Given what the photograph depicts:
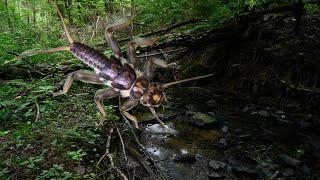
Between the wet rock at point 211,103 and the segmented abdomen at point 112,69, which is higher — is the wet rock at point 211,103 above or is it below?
below

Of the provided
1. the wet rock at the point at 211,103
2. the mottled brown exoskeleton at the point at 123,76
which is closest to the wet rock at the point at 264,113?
the wet rock at the point at 211,103

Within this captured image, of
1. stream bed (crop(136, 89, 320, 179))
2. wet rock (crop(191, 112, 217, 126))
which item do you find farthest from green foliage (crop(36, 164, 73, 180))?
wet rock (crop(191, 112, 217, 126))

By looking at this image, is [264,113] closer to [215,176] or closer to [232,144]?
[232,144]

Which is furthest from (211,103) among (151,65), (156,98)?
(156,98)

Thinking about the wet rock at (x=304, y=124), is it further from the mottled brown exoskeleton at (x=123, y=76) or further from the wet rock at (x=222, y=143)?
the mottled brown exoskeleton at (x=123, y=76)

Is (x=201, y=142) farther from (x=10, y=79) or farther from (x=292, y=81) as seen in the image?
(x=10, y=79)

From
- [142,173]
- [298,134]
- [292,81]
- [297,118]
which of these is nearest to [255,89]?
[292,81]
